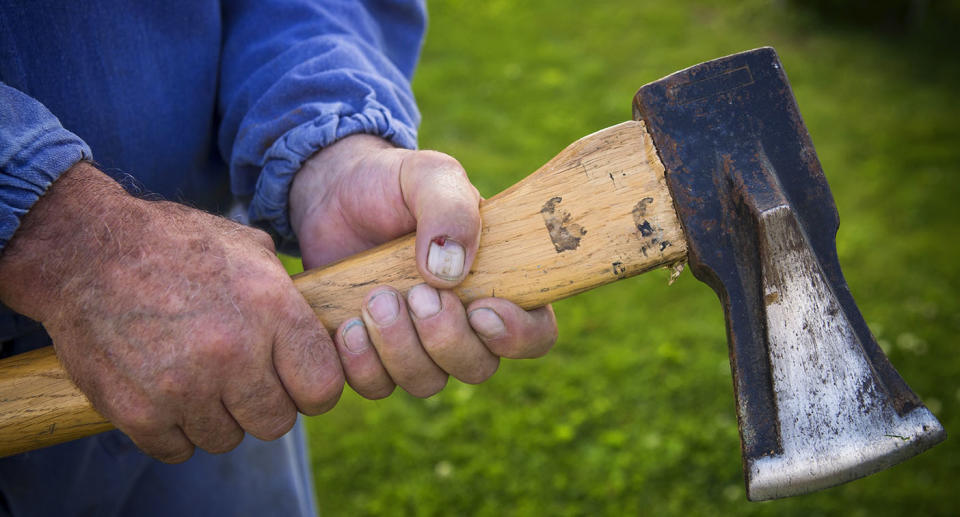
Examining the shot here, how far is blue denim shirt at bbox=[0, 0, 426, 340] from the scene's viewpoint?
1.40m

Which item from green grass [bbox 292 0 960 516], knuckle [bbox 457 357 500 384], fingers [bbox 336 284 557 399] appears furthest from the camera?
green grass [bbox 292 0 960 516]

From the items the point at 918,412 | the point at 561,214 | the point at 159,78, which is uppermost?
the point at 159,78

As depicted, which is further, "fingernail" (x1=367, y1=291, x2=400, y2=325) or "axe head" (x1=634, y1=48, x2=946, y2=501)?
"fingernail" (x1=367, y1=291, x2=400, y2=325)

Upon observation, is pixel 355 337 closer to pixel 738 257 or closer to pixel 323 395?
pixel 323 395

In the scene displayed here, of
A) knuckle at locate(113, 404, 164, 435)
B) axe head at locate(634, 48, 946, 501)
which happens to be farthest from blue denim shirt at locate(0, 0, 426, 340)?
axe head at locate(634, 48, 946, 501)

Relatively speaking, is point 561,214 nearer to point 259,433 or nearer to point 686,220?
point 686,220

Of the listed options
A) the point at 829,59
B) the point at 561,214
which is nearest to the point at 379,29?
the point at 561,214

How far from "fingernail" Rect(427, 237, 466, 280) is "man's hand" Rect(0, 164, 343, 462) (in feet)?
0.99

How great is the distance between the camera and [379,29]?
6.52ft

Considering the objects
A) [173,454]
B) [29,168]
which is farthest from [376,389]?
[29,168]

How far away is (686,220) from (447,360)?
2.07ft

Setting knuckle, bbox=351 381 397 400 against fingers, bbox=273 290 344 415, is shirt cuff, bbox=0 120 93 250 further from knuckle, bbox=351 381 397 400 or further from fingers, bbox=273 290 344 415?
knuckle, bbox=351 381 397 400

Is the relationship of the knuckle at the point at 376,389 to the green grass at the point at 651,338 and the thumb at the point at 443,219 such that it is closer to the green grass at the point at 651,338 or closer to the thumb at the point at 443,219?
the thumb at the point at 443,219

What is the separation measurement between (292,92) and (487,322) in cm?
76
